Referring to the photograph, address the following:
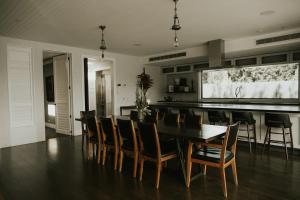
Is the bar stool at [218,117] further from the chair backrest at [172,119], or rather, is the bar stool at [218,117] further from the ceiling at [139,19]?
the ceiling at [139,19]

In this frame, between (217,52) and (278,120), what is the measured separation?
2.51 meters

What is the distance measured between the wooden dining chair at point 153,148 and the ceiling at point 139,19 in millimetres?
2029

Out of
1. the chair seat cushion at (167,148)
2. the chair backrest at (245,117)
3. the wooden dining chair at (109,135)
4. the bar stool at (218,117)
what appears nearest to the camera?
the chair seat cushion at (167,148)

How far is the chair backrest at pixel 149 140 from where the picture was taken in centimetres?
283

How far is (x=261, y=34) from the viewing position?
5.23m

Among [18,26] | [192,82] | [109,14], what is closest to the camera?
[109,14]

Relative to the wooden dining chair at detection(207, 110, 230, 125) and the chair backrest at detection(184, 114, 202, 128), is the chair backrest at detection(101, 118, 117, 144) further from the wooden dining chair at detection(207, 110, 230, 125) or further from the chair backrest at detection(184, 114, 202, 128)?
the wooden dining chair at detection(207, 110, 230, 125)

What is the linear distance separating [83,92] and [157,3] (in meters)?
4.19

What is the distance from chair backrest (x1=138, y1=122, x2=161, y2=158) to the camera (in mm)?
2830

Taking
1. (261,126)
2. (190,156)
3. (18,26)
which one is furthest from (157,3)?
(261,126)

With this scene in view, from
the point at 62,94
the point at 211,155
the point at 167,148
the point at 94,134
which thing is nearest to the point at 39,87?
the point at 62,94

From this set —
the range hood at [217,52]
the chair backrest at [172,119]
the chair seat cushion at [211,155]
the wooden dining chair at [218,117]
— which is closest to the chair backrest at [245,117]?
the wooden dining chair at [218,117]

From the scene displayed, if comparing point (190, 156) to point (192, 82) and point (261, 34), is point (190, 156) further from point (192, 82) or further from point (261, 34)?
point (192, 82)

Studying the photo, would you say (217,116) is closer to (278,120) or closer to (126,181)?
(278,120)
